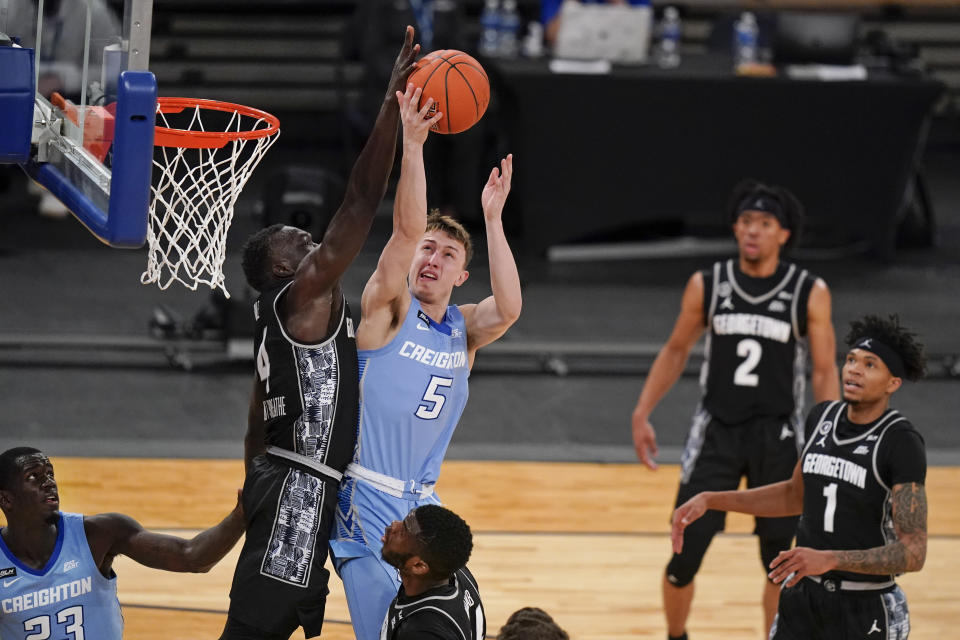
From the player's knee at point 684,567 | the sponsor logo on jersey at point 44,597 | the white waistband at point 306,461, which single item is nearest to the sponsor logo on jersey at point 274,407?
the white waistband at point 306,461

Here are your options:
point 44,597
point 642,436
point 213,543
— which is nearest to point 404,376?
point 213,543

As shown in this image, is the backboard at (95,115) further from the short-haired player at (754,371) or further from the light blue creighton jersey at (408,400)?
the short-haired player at (754,371)

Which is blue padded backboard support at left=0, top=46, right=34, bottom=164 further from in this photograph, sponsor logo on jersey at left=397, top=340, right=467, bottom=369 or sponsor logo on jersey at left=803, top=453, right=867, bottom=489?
sponsor logo on jersey at left=803, top=453, right=867, bottom=489

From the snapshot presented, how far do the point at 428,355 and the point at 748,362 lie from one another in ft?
6.38

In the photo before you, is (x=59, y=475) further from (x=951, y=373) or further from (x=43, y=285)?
(x=951, y=373)

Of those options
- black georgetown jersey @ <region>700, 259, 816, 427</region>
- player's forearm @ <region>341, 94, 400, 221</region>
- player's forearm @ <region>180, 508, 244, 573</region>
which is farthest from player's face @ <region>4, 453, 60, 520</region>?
black georgetown jersey @ <region>700, 259, 816, 427</region>

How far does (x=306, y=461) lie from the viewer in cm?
434

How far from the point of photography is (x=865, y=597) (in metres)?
4.71

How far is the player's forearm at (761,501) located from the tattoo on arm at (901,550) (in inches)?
19.5

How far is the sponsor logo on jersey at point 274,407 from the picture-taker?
171 inches

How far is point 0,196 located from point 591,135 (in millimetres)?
6113

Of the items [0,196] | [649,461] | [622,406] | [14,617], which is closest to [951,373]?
[622,406]

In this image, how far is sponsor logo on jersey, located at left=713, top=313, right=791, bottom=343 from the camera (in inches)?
236

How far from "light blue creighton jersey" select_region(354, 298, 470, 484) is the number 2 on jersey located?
1.80 m
